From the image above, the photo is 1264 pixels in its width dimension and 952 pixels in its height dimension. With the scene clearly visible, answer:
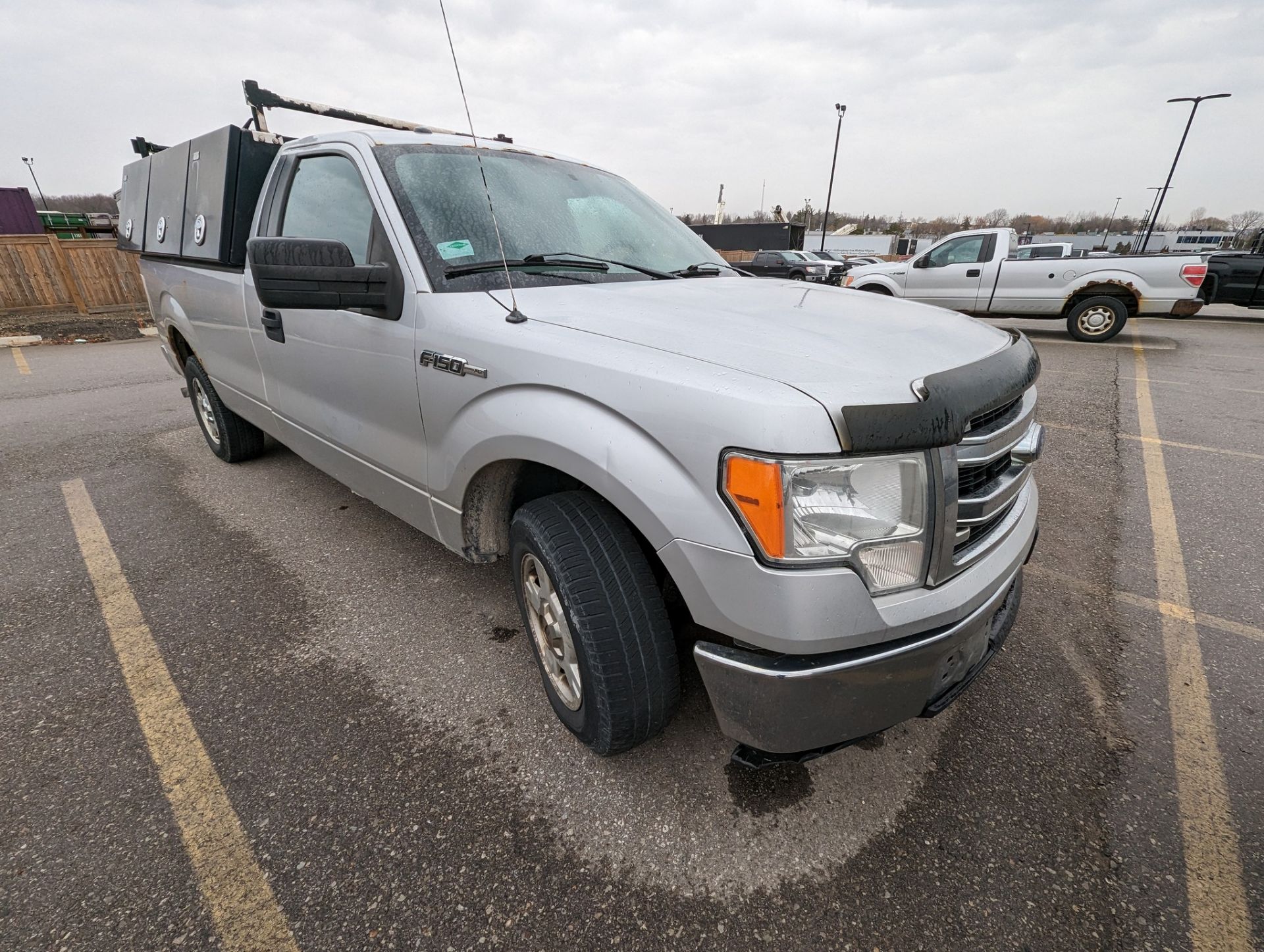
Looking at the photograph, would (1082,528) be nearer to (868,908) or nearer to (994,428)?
(994,428)

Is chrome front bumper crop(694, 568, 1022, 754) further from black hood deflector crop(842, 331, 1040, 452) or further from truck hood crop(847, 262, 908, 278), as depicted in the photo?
truck hood crop(847, 262, 908, 278)

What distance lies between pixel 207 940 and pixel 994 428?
7.67ft

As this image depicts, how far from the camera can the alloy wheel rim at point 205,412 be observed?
441 cm

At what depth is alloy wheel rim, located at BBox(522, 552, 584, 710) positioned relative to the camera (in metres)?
1.84

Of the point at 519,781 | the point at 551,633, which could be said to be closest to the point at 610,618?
the point at 551,633

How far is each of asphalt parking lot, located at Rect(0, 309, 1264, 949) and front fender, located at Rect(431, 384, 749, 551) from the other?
0.91 m

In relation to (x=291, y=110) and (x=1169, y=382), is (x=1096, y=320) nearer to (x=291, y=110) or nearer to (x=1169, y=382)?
(x=1169, y=382)

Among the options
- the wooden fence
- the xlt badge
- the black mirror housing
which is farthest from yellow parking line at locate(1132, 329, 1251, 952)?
the wooden fence

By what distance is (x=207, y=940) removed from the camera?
1.42 metres

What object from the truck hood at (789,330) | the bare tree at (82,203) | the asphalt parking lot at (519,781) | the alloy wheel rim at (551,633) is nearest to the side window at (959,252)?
the asphalt parking lot at (519,781)

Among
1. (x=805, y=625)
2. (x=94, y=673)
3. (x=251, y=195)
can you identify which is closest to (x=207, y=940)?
(x=94, y=673)

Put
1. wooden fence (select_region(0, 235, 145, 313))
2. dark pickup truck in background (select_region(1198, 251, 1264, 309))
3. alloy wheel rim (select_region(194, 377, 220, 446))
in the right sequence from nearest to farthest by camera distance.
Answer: alloy wheel rim (select_region(194, 377, 220, 446)), dark pickup truck in background (select_region(1198, 251, 1264, 309)), wooden fence (select_region(0, 235, 145, 313))

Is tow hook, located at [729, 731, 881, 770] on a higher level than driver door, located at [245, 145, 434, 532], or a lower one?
lower

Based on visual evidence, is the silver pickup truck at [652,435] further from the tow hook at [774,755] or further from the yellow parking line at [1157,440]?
the yellow parking line at [1157,440]
